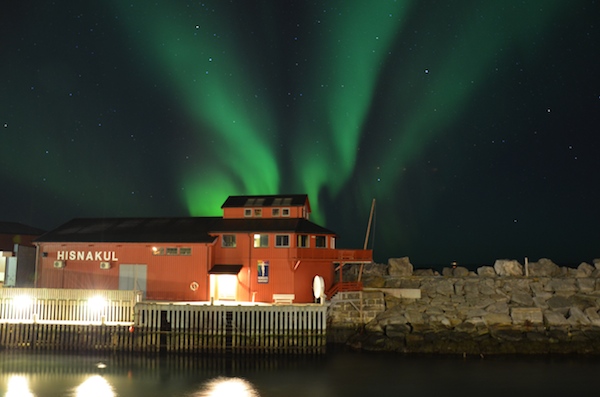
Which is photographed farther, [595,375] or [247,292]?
[247,292]

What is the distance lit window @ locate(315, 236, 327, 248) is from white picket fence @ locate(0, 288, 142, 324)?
1254 cm

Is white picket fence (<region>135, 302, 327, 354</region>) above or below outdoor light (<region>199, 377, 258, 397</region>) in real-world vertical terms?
above

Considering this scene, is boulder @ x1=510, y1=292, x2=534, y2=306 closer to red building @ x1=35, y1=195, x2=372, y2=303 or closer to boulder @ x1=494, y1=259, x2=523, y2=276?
boulder @ x1=494, y1=259, x2=523, y2=276

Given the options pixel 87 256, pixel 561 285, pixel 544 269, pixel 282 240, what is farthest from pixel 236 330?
pixel 544 269

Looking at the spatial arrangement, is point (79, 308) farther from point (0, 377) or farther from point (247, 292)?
point (247, 292)

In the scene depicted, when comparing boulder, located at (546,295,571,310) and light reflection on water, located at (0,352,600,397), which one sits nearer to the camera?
light reflection on water, located at (0,352,600,397)

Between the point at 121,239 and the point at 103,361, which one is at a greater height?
the point at 121,239

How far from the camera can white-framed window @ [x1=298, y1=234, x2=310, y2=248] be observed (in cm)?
3949

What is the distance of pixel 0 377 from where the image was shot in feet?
97.9

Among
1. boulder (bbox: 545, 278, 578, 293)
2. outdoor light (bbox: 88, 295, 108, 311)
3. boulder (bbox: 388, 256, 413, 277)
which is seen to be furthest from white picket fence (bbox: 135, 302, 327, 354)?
boulder (bbox: 545, 278, 578, 293)

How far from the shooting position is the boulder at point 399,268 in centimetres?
4767

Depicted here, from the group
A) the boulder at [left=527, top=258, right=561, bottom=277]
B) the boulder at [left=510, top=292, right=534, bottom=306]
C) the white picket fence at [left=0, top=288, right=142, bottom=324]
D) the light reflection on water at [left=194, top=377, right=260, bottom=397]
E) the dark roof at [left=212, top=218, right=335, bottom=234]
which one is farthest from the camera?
the boulder at [left=527, top=258, right=561, bottom=277]

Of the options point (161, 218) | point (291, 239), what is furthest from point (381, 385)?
point (161, 218)

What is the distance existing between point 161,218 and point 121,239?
500 cm
